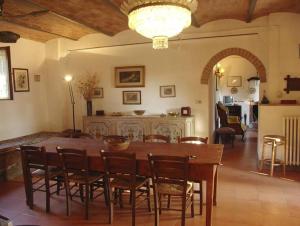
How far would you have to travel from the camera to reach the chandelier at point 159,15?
2.33m

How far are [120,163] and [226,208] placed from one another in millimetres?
1558

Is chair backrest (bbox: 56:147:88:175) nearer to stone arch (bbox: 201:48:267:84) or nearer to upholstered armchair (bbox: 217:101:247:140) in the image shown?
stone arch (bbox: 201:48:267:84)

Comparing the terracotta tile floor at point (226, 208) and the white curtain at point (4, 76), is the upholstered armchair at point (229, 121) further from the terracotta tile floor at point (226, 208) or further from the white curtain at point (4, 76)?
the white curtain at point (4, 76)

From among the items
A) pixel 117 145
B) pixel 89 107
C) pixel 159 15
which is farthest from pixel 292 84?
pixel 89 107

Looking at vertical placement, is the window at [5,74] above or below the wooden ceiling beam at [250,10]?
below

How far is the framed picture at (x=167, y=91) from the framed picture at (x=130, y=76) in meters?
0.48

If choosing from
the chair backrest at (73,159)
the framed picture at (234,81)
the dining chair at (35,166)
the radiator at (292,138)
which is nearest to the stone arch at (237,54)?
the radiator at (292,138)

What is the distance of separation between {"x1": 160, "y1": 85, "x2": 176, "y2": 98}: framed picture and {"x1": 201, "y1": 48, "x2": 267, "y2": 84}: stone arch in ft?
2.23

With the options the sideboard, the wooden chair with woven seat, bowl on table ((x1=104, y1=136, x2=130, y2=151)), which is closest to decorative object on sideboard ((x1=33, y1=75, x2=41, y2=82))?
the sideboard

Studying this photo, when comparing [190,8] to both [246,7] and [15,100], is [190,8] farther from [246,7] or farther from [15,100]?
[15,100]

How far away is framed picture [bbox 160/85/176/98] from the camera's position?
19.9 ft

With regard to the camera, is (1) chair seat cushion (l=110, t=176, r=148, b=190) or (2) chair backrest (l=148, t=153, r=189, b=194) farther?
(1) chair seat cushion (l=110, t=176, r=148, b=190)

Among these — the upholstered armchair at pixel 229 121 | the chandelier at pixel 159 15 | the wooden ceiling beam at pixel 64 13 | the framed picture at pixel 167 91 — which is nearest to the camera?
the chandelier at pixel 159 15

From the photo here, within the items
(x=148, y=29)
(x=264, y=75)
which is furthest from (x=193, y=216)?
(x=264, y=75)
